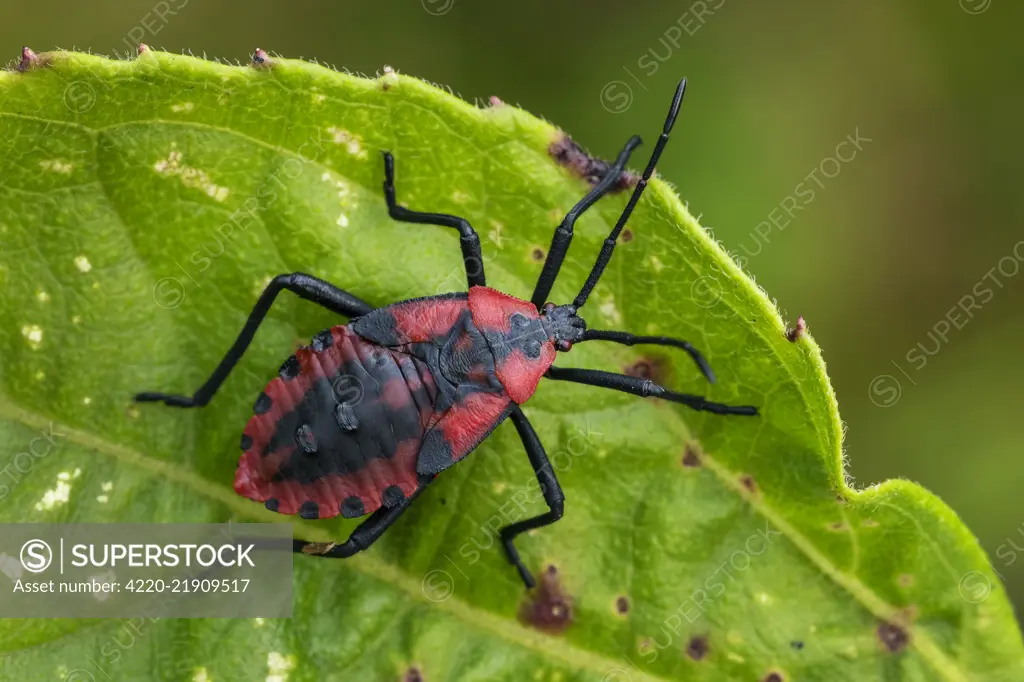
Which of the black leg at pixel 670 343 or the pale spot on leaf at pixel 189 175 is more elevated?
the black leg at pixel 670 343

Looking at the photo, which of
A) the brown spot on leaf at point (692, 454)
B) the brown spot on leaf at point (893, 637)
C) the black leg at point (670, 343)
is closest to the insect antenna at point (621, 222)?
the black leg at point (670, 343)

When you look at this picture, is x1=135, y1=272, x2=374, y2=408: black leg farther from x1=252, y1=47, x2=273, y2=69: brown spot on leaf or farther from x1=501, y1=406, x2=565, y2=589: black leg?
x1=501, y1=406, x2=565, y2=589: black leg

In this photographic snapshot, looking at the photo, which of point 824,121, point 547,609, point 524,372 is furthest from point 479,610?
point 824,121

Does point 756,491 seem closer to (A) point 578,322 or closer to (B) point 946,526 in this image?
(B) point 946,526

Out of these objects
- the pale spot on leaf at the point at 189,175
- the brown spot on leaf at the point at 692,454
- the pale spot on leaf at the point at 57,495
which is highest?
the brown spot on leaf at the point at 692,454

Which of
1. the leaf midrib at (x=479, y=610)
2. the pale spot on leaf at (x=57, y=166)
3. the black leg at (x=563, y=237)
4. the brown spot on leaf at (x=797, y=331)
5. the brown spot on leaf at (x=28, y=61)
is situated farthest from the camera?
the black leg at (x=563, y=237)

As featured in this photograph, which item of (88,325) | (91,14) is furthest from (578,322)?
(91,14)

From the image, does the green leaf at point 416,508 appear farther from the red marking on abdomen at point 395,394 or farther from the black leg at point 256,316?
the red marking on abdomen at point 395,394
